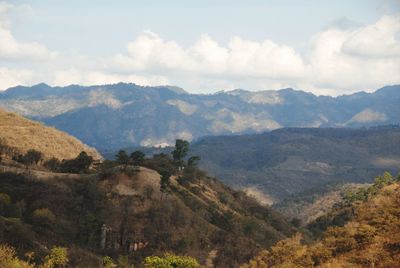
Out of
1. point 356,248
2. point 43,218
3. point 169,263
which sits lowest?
point 43,218

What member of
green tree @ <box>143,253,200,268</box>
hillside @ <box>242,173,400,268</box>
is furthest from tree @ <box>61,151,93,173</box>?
green tree @ <box>143,253,200,268</box>

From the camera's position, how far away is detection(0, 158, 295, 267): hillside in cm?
13462

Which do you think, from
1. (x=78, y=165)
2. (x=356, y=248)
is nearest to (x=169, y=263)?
(x=356, y=248)

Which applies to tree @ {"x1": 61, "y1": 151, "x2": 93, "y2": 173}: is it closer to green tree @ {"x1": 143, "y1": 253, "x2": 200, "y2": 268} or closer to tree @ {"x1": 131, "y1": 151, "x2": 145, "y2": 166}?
tree @ {"x1": 131, "y1": 151, "x2": 145, "y2": 166}

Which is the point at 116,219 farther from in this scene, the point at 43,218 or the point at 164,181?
the point at 164,181

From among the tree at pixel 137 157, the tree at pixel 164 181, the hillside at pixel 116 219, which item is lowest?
the hillside at pixel 116 219

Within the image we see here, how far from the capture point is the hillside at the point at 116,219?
135m

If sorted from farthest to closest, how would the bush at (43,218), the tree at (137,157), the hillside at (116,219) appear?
the tree at (137,157) → the hillside at (116,219) → the bush at (43,218)

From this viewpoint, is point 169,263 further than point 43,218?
No

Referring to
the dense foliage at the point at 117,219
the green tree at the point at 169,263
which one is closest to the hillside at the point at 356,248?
the green tree at the point at 169,263

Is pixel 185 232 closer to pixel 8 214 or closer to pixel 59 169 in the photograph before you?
pixel 8 214

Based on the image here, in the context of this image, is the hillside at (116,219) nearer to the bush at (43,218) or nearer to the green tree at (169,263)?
the bush at (43,218)

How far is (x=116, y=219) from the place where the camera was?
14812cm

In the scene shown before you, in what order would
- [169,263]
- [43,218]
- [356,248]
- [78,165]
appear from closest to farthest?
1. [356,248]
2. [169,263]
3. [43,218]
4. [78,165]
